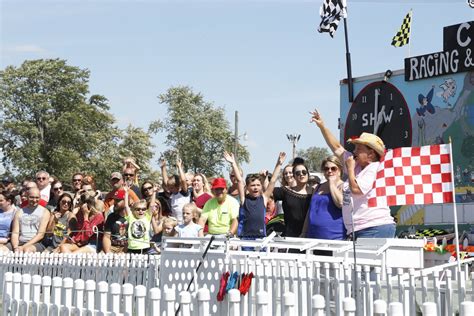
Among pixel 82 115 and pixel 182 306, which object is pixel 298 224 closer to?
pixel 182 306

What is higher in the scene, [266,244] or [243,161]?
[243,161]

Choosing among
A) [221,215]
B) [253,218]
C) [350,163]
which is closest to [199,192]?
[221,215]

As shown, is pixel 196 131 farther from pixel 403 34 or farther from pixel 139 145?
pixel 403 34

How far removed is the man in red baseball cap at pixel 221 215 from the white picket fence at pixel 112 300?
3.74 m

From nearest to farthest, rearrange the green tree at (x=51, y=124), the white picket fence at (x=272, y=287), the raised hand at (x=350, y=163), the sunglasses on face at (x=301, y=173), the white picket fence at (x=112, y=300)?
1. the white picket fence at (x=112, y=300)
2. the white picket fence at (x=272, y=287)
3. the raised hand at (x=350, y=163)
4. the sunglasses on face at (x=301, y=173)
5. the green tree at (x=51, y=124)

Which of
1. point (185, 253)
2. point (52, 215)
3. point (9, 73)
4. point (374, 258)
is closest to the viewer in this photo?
point (374, 258)

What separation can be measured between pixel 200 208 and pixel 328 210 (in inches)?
168

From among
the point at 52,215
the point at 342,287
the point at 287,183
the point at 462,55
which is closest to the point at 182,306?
the point at 342,287

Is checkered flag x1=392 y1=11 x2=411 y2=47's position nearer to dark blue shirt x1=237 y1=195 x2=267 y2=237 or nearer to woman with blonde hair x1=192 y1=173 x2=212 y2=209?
woman with blonde hair x1=192 y1=173 x2=212 y2=209

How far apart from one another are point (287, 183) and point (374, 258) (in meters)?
3.32

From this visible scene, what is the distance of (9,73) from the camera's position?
243 feet

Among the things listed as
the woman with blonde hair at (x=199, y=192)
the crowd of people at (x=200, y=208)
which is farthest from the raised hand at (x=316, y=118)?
the woman with blonde hair at (x=199, y=192)

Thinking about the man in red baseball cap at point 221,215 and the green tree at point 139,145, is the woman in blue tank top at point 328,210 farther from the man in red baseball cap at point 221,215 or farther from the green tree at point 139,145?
the green tree at point 139,145

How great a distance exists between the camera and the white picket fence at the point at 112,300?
6.55 metres
